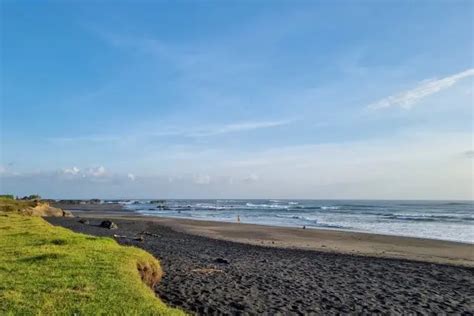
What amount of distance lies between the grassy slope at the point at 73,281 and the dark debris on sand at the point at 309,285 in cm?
161

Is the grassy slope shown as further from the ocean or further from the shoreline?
the ocean

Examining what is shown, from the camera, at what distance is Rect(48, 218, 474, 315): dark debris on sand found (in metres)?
11.2

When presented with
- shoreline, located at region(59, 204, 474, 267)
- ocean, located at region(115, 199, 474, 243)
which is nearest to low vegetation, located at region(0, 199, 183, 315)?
shoreline, located at region(59, 204, 474, 267)

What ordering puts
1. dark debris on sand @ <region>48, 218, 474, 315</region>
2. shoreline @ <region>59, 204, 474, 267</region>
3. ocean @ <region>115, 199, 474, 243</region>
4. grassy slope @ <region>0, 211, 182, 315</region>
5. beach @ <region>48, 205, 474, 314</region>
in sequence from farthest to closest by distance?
ocean @ <region>115, 199, 474, 243</region> < shoreline @ <region>59, 204, 474, 267</region> < beach @ <region>48, 205, 474, 314</region> < dark debris on sand @ <region>48, 218, 474, 315</region> < grassy slope @ <region>0, 211, 182, 315</region>

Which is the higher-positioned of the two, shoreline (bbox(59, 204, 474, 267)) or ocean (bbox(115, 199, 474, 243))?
shoreline (bbox(59, 204, 474, 267))

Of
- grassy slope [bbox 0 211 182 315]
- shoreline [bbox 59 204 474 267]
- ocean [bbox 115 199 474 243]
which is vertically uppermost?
grassy slope [bbox 0 211 182 315]

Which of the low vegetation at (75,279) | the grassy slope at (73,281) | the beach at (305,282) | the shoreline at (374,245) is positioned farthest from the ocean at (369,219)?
the grassy slope at (73,281)

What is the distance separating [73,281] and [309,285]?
24.8ft

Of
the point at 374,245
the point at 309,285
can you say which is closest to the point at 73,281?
the point at 309,285

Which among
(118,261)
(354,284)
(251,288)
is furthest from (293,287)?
(118,261)

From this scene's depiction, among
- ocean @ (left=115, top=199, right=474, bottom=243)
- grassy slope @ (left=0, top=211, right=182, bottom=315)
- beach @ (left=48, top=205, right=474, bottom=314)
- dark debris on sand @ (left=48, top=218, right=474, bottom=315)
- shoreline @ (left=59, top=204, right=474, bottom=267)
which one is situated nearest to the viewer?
grassy slope @ (left=0, top=211, right=182, bottom=315)

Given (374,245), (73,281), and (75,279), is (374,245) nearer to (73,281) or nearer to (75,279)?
(75,279)

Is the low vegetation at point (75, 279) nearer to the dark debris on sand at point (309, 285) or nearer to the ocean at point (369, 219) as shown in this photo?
the dark debris on sand at point (309, 285)

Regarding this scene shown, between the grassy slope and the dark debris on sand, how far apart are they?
5.27 feet
